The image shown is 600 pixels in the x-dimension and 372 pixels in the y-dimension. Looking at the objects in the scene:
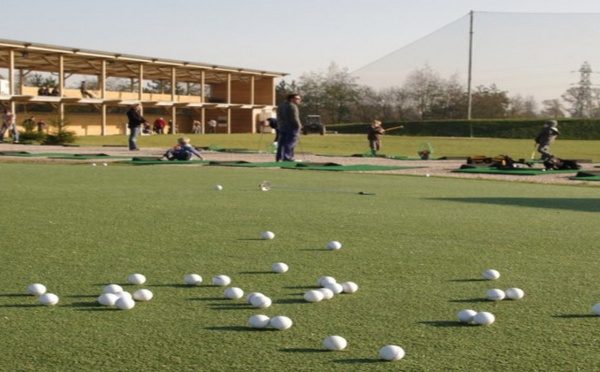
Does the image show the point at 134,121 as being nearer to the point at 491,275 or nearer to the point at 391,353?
the point at 491,275

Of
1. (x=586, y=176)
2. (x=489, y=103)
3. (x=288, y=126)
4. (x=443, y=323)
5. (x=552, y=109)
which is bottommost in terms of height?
(x=586, y=176)

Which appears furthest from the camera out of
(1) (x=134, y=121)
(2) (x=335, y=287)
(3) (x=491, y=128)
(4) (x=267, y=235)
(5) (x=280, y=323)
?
(3) (x=491, y=128)

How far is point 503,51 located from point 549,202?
226 feet

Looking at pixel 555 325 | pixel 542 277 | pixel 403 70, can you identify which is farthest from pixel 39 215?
pixel 403 70

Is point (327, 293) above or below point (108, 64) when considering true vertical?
below

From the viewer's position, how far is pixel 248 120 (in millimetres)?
81000

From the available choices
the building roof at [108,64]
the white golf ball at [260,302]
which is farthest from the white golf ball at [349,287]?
the building roof at [108,64]

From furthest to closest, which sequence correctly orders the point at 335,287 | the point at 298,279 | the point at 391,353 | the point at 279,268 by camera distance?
the point at 279,268
the point at 298,279
the point at 335,287
the point at 391,353

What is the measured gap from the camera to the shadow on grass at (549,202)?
464 inches

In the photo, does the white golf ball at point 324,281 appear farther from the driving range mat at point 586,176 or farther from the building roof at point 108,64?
the building roof at point 108,64

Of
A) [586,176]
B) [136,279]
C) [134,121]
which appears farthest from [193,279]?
[134,121]

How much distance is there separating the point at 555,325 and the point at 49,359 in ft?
8.83

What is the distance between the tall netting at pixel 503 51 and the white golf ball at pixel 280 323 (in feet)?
231

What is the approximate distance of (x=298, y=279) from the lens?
596 cm
